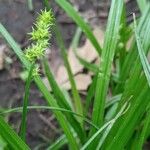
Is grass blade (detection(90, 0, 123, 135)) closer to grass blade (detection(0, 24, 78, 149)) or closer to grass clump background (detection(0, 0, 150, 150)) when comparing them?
grass clump background (detection(0, 0, 150, 150))

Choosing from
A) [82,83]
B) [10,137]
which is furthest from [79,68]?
[10,137]

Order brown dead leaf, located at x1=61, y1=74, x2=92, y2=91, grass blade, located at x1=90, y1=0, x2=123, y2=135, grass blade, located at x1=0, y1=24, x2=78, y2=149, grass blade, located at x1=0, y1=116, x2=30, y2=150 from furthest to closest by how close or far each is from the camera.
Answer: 1. brown dead leaf, located at x1=61, y1=74, x2=92, y2=91
2. grass blade, located at x1=90, y1=0, x2=123, y2=135
3. grass blade, located at x1=0, y1=24, x2=78, y2=149
4. grass blade, located at x1=0, y1=116, x2=30, y2=150

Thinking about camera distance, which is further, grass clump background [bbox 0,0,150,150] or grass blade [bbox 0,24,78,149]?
grass blade [bbox 0,24,78,149]

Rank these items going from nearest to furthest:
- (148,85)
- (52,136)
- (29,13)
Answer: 1. (148,85)
2. (52,136)
3. (29,13)

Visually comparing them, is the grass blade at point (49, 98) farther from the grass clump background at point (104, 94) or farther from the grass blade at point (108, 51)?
the grass blade at point (108, 51)

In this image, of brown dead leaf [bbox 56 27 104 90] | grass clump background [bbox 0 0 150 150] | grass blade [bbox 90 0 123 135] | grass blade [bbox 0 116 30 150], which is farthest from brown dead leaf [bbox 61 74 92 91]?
grass blade [bbox 0 116 30 150]

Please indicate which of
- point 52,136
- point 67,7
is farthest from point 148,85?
point 52,136

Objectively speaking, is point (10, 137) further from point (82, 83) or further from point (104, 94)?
point (82, 83)

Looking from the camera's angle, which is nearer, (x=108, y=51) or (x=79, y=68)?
(x=108, y=51)

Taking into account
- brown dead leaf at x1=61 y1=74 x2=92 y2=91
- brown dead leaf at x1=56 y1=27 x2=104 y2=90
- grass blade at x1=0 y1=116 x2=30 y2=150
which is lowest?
brown dead leaf at x1=61 y1=74 x2=92 y2=91

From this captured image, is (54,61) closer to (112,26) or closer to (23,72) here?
(23,72)

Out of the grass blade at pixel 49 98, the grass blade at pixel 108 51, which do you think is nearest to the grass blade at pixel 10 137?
the grass blade at pixel 49 98
